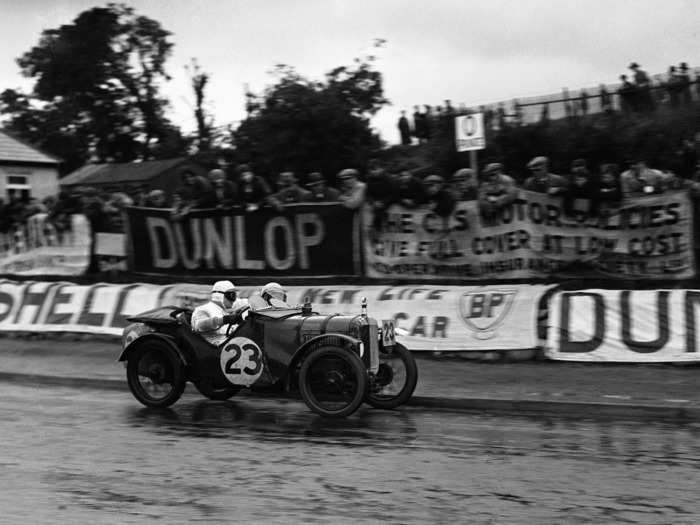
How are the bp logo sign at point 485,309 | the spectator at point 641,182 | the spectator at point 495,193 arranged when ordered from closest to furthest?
1. the spectator at point 641,182
2. the bp logo sign at point 485,309
3. the spectator at point 495,193

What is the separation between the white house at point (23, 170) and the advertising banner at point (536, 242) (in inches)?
1437

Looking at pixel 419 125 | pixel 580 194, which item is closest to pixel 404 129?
pixel 419 125

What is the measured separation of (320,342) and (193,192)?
7.30 metres

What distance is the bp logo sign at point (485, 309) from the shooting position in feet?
41.7

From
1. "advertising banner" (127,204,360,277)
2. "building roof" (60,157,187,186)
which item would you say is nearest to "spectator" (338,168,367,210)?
"advertising banner" (127,204,360,277)

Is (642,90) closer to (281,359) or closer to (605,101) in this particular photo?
(605,101)

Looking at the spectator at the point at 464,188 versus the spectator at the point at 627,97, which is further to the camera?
the spectator at the point at 627,97

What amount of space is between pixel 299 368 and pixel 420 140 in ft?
77.5

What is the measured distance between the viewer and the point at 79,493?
6.57m

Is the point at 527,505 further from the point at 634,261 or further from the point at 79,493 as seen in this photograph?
the point at 634,261

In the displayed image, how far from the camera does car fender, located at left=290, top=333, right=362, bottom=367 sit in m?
9.19

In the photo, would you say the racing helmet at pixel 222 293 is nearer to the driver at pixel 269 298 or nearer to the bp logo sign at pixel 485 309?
the driver at pixel 269 298

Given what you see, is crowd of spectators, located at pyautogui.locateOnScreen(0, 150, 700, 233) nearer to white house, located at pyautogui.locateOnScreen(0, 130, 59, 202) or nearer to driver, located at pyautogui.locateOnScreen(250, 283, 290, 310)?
driver, located at pyautogui.locateOnScreen(250, 283, 290, 310)

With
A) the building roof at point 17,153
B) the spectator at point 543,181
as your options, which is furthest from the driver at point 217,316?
the building roof at point 17,153
